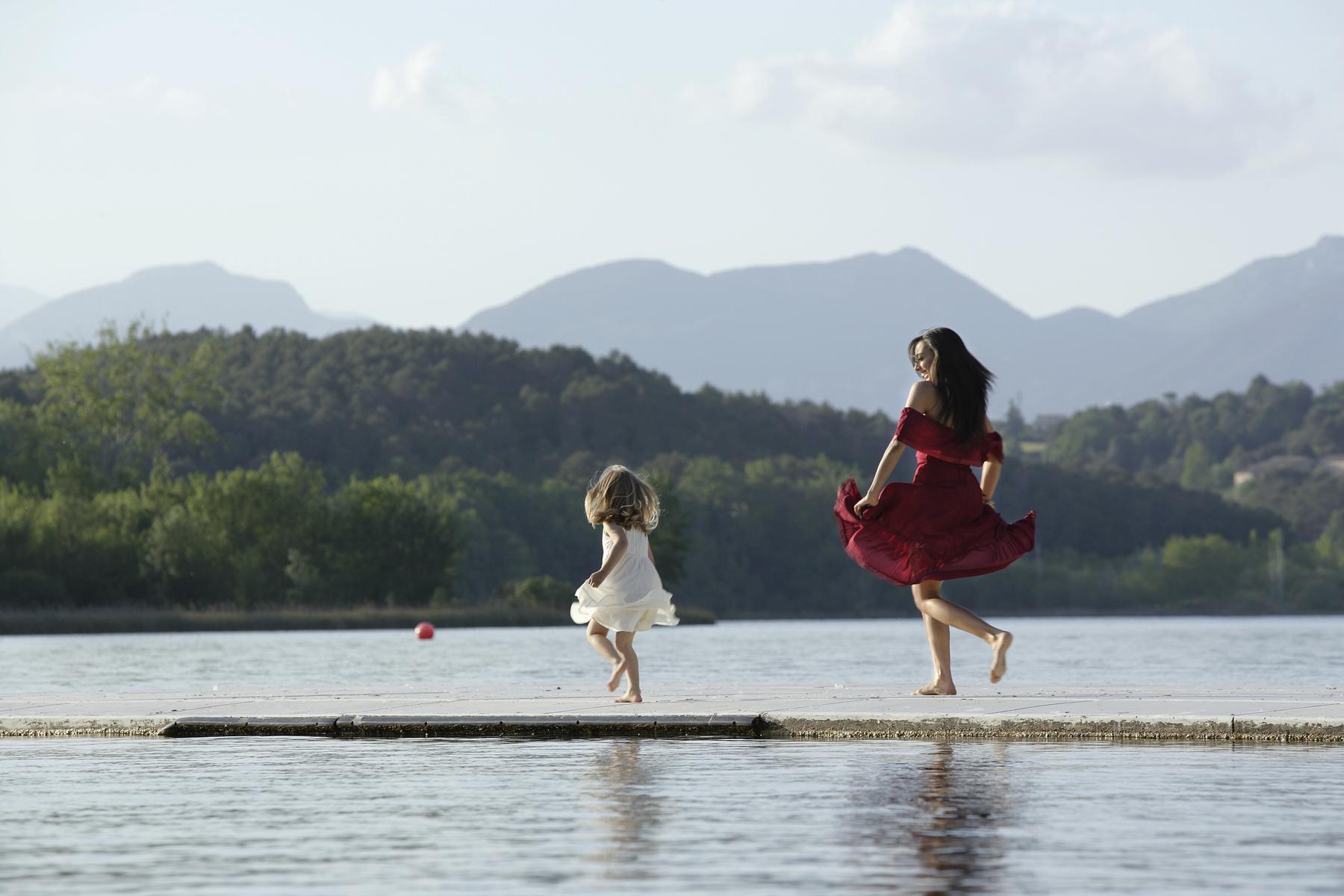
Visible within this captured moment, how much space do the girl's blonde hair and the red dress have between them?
1.53 metres

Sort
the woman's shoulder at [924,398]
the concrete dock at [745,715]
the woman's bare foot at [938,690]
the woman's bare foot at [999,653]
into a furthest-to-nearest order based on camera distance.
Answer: the woman's bare foot at [938,690] < the woman's shoulder at [924,398] < the woman's bare foot at [999,653] < the concrete dock at [745,715]

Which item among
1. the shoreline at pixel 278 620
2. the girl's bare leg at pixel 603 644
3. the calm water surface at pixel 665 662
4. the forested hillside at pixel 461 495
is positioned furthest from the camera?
the forested hillside at pixel 461 495

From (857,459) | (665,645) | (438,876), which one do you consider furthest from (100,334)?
(438,876)

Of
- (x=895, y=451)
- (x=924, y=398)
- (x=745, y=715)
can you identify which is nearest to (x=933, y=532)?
(x=895, y=451)

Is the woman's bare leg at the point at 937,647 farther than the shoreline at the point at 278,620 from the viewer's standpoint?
No

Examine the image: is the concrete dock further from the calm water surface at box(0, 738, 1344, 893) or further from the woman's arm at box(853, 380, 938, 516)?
the woman's arm at box(853, 380, 938, 516)

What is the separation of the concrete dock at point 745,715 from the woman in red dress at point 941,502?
0.76 metres

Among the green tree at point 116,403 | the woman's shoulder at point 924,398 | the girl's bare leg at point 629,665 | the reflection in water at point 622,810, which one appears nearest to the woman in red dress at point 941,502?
the woman's shoulder at point 924,398

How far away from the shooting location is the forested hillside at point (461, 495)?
→ 88125 mm

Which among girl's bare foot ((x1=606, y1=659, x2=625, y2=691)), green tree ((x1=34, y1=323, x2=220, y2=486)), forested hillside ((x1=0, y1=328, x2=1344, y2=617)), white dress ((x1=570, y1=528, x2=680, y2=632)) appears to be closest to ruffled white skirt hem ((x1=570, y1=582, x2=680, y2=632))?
white dress ((x1=570, y1=528, x2=680, y2=632))

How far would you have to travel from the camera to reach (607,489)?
13.5 m

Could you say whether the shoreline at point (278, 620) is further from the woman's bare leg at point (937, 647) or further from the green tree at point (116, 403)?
the woman's bare leg at point (937, 647)

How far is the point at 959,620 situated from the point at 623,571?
231cm

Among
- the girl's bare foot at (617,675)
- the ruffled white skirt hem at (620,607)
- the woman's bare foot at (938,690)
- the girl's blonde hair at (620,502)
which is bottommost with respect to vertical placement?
the woman's bare foot at (938,690)
